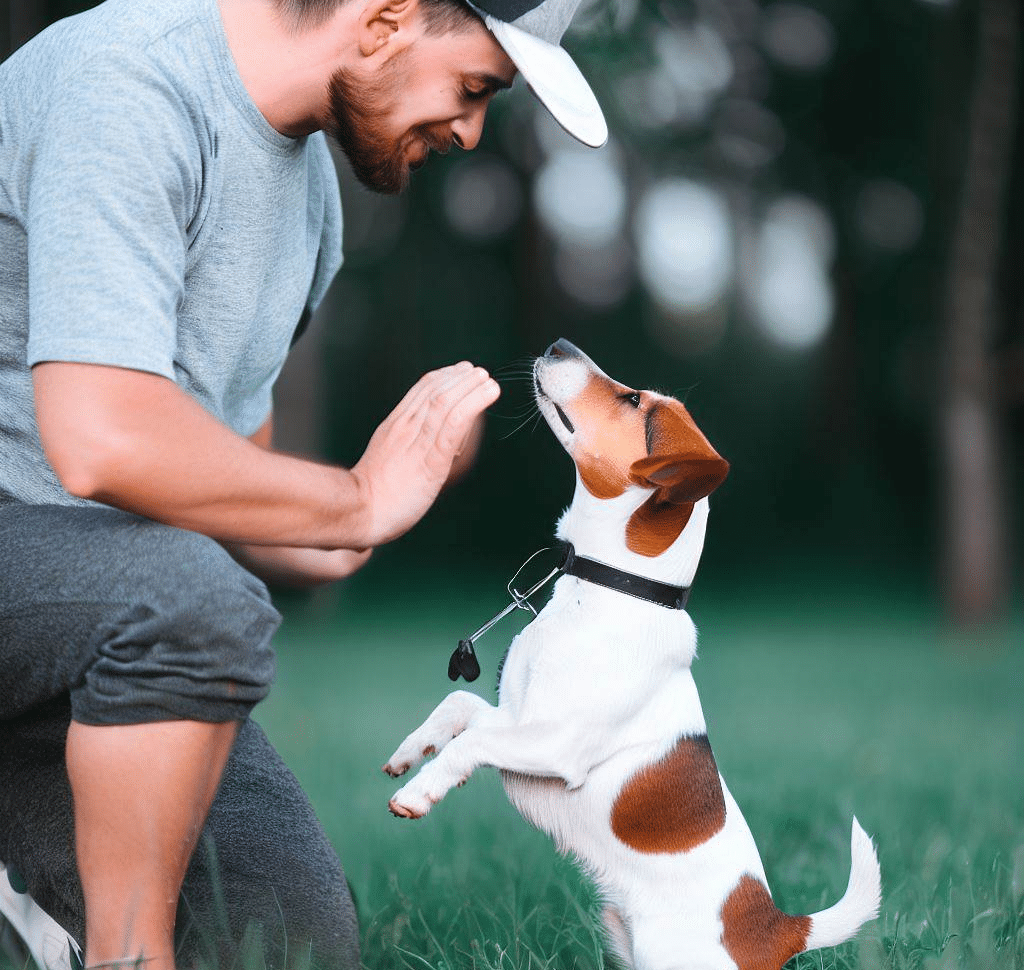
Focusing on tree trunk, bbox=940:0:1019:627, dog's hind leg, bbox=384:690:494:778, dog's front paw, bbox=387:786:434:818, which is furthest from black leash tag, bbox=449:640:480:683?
tree trunk, bbox=940:0:1019:627

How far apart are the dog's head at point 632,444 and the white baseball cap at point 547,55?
576 mm

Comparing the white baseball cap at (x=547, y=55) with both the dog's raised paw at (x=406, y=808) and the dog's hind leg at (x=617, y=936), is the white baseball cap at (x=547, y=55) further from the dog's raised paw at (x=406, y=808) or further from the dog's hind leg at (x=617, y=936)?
the dog's hind leg at (x=617, y=936)

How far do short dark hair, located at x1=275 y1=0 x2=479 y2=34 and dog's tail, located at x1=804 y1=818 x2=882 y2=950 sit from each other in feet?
5.32

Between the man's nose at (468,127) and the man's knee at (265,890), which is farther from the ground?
the man's nose at (468,127)

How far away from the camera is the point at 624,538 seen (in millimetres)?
2582

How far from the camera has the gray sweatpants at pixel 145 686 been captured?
6.41ft

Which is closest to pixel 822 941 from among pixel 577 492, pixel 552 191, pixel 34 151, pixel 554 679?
pixel 554 679

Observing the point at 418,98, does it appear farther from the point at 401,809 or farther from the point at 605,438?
the point at 401,809

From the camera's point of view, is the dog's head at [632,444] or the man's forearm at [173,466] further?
the dog's head at [632,444]

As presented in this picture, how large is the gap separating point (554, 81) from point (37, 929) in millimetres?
1930

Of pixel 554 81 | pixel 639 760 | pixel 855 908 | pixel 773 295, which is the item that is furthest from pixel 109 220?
pixel 773 295

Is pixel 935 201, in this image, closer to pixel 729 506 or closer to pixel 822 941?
pixel 729 506

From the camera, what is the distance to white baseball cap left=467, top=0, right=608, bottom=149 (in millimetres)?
Result: 2254

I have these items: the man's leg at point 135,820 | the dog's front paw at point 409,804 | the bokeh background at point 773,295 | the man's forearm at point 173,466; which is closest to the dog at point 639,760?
the dog's front paw at point 409,804
